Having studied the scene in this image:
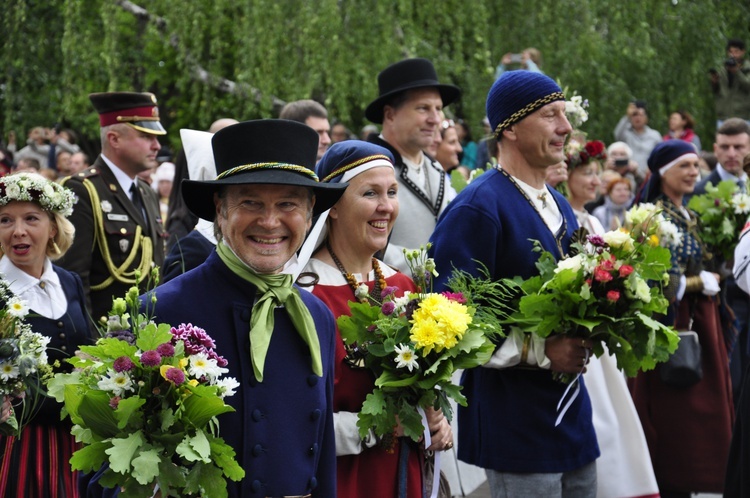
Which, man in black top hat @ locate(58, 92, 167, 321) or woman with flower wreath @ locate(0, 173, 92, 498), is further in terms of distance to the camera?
man in black top hat @ locate(58, 92, 167, 321)

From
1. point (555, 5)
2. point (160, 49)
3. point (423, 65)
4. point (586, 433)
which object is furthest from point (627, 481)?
point (160, 49)

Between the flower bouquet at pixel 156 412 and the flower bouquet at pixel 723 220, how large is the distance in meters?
5.83

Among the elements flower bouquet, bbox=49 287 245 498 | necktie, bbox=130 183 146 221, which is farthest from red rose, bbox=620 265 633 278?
necktie, bbox=130 183 146 221

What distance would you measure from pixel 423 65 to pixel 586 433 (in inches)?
111

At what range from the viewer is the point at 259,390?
337 centimetres

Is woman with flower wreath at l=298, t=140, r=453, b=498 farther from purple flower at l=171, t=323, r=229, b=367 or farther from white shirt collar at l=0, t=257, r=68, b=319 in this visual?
white shirt collar at l=0, t=257, r=68, b=319

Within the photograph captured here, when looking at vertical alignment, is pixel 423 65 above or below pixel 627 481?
above

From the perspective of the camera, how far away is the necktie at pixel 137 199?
23.4 feet

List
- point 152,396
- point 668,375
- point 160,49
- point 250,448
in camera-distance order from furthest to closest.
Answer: point 160,49 → point 668,375 → point 250,448 → point 152,396

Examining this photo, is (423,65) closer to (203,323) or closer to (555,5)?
(203,323)

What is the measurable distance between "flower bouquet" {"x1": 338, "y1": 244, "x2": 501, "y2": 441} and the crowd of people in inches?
3.9

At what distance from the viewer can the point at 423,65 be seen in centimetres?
693

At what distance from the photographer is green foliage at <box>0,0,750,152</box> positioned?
14.2 m

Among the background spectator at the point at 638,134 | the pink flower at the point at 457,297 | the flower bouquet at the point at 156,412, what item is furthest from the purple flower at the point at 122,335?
the background spectator at the point at 638,134
